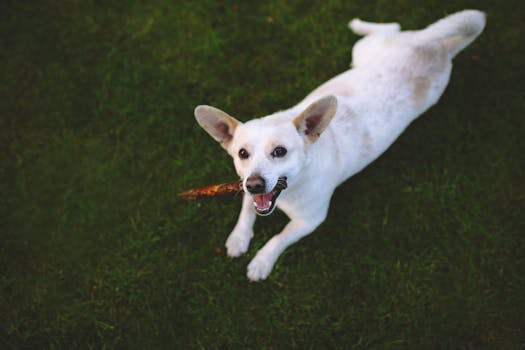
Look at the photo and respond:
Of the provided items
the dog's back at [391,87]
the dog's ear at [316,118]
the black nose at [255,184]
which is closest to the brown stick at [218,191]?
the black nose at [255,184]

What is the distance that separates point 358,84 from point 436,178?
1.62 meters

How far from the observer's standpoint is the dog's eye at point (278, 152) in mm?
2621

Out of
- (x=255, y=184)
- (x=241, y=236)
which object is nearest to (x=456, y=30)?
(x=255, y=184)

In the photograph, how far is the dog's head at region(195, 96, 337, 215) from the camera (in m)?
2.56

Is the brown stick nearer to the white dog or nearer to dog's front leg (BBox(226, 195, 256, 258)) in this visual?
the white dog

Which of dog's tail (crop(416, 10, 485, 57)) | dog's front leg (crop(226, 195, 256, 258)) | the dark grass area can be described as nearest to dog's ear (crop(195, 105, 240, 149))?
dog's front leg (crop(226, 195, 256, 258))

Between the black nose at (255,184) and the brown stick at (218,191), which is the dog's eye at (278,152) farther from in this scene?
the brown stick at (218,191)

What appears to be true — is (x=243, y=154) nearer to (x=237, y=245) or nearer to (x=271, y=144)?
(x=271, y=144)

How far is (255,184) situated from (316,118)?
0.70 metres

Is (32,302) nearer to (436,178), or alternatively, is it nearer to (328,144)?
(328,144)

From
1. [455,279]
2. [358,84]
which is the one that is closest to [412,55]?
[358,84]

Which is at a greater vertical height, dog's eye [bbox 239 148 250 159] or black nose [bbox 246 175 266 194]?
dog's eye [bbox 239 148 250 159]

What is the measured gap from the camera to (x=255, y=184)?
2.50 metres

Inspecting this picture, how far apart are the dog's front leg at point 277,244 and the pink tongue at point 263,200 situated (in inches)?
28.9
